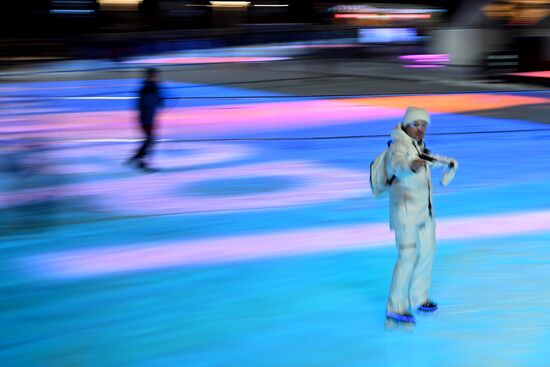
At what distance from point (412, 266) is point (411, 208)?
1.39 feet

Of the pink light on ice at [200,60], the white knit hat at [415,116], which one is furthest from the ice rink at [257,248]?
the pink light on ice at [200,60]

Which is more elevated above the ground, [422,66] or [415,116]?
[415,116]

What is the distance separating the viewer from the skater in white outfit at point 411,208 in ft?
17.1

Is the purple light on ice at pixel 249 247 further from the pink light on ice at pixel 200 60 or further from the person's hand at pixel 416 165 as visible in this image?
the pink light on ice at pixel 200 60

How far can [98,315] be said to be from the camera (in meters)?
5.97

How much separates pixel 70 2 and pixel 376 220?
52.7 meters

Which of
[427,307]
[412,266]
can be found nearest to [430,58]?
[427,307]

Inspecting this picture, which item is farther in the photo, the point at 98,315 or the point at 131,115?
the point at 131,115

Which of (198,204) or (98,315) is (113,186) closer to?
(198,204)

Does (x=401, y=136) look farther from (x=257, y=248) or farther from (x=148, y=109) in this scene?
(x=148, y=109)

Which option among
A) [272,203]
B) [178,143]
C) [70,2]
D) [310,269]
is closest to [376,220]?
→ [272,203]

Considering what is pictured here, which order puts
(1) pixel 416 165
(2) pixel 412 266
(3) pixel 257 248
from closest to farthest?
(1) pixel 416 165 → (2) pixel 412 266 → (3) pixel 257 248

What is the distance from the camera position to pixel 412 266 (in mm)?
5473

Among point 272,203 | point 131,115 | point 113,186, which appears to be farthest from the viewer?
point 131,115
